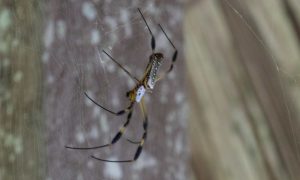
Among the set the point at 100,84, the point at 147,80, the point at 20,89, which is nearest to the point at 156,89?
the point at 147,80

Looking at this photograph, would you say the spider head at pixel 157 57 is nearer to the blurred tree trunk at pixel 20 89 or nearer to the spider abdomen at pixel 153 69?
the spider abdomen at pixel 153 69

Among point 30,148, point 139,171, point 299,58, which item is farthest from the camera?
point 299,58

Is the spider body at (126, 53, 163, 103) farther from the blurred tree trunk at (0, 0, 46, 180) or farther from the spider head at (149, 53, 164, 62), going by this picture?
the blurred tree trunk at (0, 0, 46, 180)

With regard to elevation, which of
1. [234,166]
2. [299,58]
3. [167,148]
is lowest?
[234,166]

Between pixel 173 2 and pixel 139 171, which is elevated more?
pixel 173 2

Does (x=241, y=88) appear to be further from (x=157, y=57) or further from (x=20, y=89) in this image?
(x=20, y=89)

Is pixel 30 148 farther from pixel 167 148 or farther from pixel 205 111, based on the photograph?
pixel 205 111

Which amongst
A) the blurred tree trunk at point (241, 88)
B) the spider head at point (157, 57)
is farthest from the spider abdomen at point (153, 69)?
the blurred tree trunk at point (241, 88)

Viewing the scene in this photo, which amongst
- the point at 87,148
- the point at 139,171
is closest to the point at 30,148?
the point at 87,148

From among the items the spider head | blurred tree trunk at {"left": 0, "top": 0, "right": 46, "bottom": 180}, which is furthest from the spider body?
blurred tree trunk at {"left": 0, "top": 0, "right": 46, "bottom": 180}
